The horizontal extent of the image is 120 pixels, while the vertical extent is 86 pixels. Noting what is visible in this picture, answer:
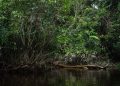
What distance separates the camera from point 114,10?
3506 cm

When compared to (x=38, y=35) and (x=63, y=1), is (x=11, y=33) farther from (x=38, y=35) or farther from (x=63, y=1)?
(x=63, y=1)

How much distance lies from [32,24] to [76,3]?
6170 millimetres

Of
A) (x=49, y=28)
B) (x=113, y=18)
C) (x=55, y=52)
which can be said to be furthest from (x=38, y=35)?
(x=113, y=18)

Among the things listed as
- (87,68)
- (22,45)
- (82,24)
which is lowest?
(87,68)

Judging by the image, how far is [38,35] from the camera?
25938mm

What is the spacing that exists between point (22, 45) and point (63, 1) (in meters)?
4.56

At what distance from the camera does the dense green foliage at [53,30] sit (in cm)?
2408

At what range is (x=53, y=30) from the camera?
84.4 ft

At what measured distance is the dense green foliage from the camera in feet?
79.0

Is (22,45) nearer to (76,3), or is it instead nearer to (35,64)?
(35,64)

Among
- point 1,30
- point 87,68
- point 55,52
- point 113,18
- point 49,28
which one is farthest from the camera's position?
point 113,18

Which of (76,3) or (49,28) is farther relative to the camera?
(76,3)

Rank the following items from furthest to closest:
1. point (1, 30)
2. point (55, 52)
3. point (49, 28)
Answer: point (55, 52) < point (49, 28) < point (1, 30)

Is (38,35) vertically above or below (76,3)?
below
